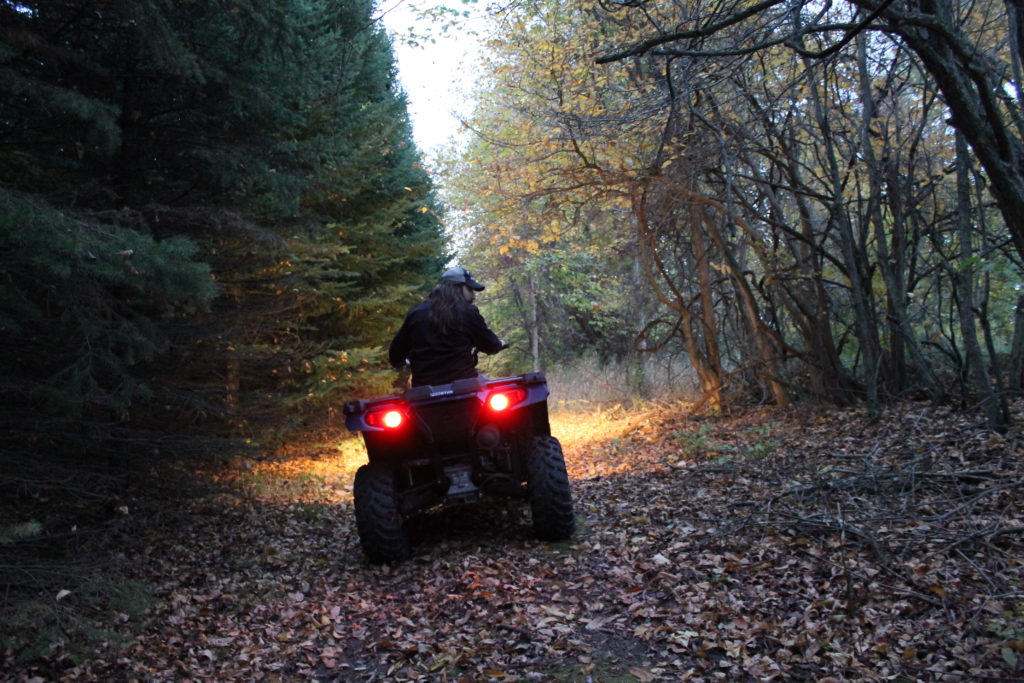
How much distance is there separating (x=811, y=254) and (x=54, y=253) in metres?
9.22

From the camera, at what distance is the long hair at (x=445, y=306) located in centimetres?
552

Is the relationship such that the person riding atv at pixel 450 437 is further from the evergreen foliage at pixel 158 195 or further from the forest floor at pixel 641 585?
the evergreen foliage at pixel 158 195

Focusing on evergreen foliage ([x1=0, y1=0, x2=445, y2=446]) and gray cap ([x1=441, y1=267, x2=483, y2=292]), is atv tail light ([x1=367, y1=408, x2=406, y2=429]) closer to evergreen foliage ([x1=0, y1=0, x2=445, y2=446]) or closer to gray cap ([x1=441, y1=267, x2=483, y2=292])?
gray cap ([x1=441, y1=267, x2=483, y2=292])

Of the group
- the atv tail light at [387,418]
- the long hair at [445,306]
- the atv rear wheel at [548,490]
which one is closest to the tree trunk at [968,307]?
the atv rear wheel at [548,490]

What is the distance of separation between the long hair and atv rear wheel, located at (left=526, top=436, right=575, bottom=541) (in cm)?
110

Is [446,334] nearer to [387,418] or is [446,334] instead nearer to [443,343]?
[443,343]

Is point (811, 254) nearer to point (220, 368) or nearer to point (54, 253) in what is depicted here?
point (220, 368)

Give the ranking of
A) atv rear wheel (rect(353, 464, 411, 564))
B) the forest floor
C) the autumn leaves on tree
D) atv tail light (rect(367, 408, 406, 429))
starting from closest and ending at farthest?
the forest floor
atv tail light (rect(367, 408, 406, 429))
atv rear wheel (rect(353, 464, 411, 564))
the autumn leaves on tree

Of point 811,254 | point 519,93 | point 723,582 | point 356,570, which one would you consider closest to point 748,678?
point 723,582

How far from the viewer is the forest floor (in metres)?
3.48

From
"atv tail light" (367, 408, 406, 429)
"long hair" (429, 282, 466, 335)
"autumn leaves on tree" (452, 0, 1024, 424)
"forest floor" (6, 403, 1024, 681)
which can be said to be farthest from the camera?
"autumn leaves on tree" (452, 0, 1024, 424)

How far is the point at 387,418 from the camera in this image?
5.12 metres

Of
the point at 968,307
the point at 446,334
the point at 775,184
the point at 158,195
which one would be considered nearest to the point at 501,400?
the point at 446,334

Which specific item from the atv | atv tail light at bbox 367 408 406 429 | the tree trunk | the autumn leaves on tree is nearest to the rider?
the atv
